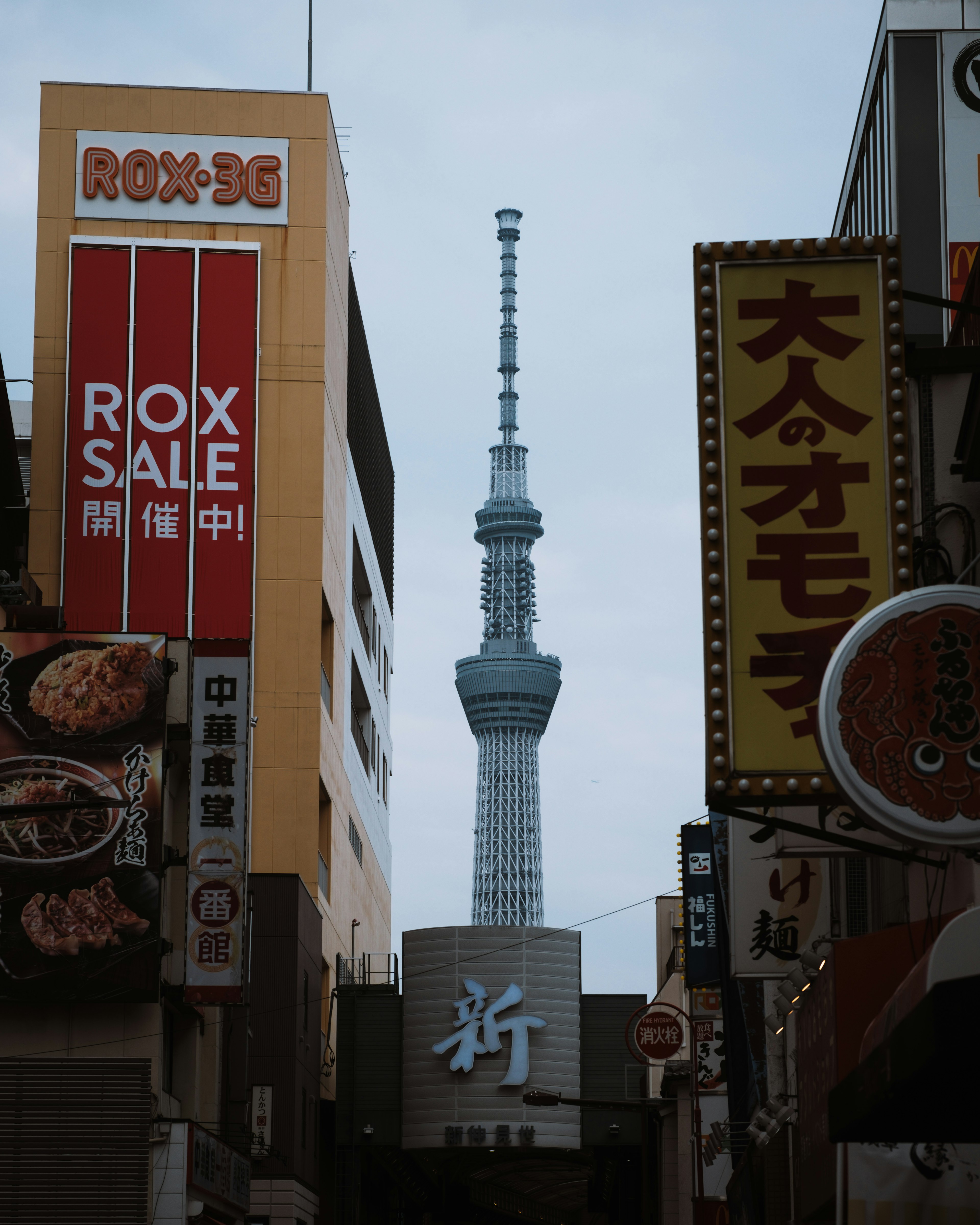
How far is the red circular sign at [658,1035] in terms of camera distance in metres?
43.0

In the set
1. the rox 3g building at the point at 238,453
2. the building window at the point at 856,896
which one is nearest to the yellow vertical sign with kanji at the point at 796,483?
the building window at the point at 856,896

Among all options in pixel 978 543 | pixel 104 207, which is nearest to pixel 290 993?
pixel 104 207

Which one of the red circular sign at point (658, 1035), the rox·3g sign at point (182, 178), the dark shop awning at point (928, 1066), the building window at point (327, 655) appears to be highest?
the rox·3g sign at point (182, 178)

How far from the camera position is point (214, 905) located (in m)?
35.3

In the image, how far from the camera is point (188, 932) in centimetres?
3525

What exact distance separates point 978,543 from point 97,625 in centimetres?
4024

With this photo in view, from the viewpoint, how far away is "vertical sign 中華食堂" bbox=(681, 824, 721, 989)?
38.7 m

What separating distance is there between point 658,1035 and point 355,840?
2605cm

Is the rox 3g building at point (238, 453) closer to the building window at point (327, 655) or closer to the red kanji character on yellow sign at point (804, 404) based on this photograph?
the building window at point (327, 655)

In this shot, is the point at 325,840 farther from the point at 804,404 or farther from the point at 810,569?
the point at 810,569

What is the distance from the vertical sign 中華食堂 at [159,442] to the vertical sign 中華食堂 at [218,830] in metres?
15.9

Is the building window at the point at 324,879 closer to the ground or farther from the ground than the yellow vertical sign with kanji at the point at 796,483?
farther from the ground

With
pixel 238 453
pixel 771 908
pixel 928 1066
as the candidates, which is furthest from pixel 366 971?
pixel 928 1066

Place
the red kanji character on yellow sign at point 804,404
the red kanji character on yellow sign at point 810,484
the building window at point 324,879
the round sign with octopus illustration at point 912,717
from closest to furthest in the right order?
the round sign with octopus illustration at point 912,717 < the red kanji character on yellow sign at point 810,484 < the red kanji character on yellow sign at point 804,404 < the building window at point 324,879
